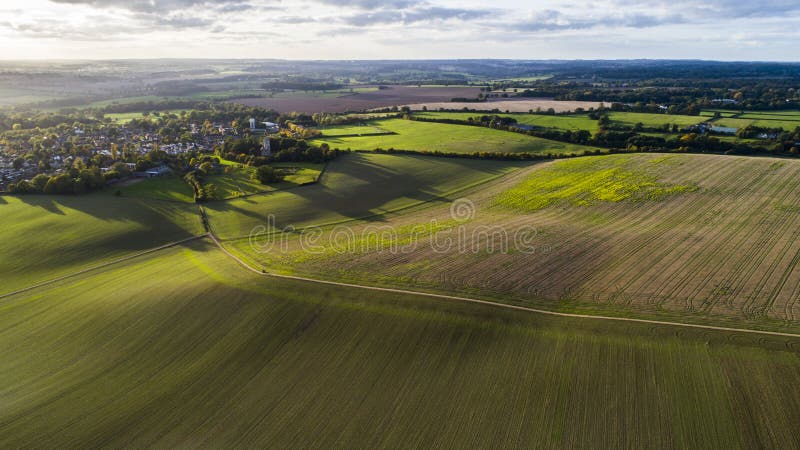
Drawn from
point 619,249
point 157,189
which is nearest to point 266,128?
point 157,189

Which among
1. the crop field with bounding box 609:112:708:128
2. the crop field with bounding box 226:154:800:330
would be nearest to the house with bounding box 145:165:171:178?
the crop field with bounding box 226:154:800:330

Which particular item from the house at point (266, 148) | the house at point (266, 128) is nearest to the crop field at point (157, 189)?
the house at point (266, 148)

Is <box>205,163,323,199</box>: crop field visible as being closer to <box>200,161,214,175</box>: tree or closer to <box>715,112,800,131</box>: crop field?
<box>200,161,214,175</box>: tree

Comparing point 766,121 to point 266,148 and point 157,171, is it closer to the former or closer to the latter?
point 266,148

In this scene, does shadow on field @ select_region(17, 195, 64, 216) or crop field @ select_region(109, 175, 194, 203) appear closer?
shadow on field @ select_region(17, 195, 64, 216)

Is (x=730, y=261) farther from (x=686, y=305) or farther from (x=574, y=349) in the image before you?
(x=574, y=349)
